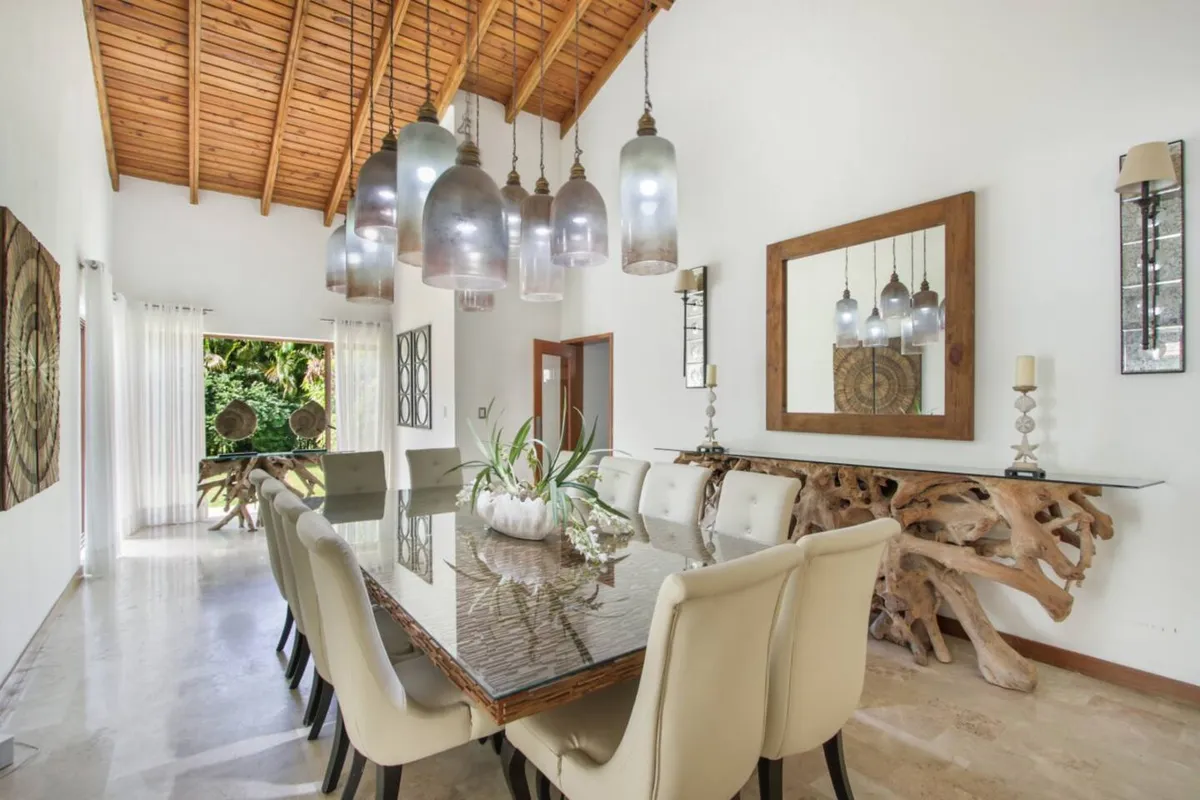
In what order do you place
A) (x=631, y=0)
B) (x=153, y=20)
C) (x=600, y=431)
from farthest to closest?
(x=600, y=431) < (x=631, y=0) < (x=153, y=20)

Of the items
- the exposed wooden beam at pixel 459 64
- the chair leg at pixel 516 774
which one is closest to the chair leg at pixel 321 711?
the chair leg at pixel 516 774

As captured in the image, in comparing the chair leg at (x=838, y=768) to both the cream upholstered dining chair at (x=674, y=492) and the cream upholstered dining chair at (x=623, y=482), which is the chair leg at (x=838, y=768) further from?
the cream upholstered dining chair at (x=623, y=482)

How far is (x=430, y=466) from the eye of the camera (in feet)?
13.0

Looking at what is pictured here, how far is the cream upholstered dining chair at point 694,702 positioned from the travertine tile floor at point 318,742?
725 millimetres

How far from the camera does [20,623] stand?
272cm

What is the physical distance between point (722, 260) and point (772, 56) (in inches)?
56.0

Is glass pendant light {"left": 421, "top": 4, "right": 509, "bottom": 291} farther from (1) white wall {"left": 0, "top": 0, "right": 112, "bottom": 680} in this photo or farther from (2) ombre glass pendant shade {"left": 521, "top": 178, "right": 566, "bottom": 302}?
(1) white wall {"left": 0, "top": 0, "right": 112, "bottom": 680}

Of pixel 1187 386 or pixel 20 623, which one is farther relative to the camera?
pixel 20 623

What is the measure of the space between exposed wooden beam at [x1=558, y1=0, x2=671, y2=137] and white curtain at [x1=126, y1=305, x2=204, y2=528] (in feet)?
14.4

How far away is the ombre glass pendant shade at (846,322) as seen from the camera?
3.55 metres

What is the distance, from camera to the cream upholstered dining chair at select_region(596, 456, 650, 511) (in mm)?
3133

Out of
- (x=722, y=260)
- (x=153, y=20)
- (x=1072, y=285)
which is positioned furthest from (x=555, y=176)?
(x=1072, y=285)

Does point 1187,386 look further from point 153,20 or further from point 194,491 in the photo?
point 194,491

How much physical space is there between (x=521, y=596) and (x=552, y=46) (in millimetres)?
4865
